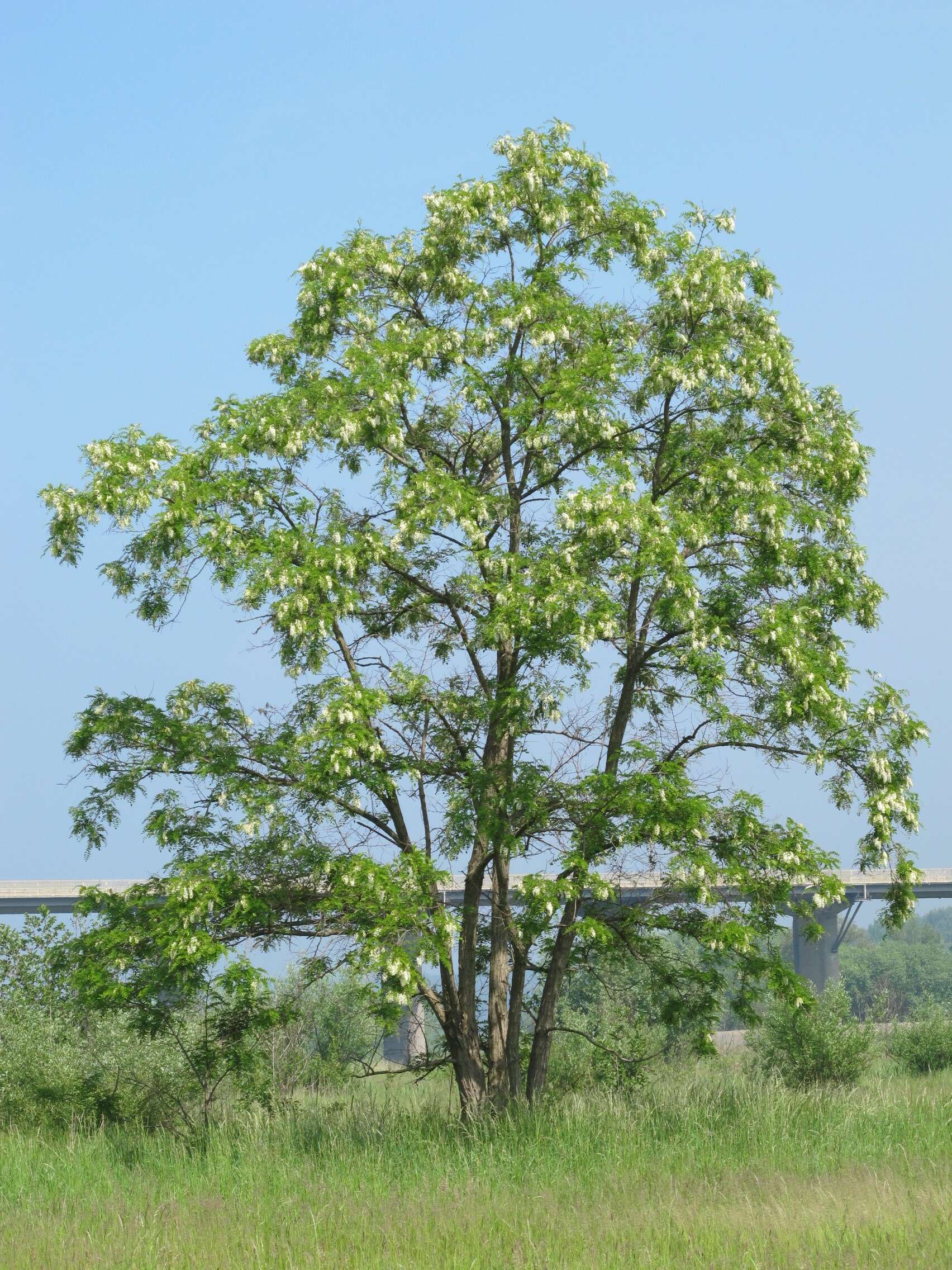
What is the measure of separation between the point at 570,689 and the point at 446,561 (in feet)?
9.56

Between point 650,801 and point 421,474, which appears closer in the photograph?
point 650,801

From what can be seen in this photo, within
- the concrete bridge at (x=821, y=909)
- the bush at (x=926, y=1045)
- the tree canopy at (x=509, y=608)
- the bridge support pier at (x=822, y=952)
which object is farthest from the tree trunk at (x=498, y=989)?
the bridge support pier at (x=822, y=952)

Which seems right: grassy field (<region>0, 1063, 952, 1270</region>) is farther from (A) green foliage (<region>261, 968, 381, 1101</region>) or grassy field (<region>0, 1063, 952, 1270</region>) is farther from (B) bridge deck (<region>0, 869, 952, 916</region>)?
(B) bridge deck (<region>0, 869, 952, 916</region>)

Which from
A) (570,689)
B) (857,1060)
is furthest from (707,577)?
(857,1060)

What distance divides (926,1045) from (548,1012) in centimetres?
1721

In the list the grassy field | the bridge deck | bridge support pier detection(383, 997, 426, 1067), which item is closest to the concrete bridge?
the bridge deck

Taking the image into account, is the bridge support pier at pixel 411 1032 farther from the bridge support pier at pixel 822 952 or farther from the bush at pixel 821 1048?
the bridge support pier at pixel 822 952

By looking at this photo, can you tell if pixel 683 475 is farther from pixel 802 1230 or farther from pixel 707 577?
pixel 802 1230

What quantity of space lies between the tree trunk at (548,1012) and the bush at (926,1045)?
1608 centimetres

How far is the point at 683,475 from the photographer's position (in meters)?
16.9

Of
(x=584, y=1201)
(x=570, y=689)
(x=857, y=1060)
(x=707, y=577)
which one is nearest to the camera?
(x=584, y=1201)

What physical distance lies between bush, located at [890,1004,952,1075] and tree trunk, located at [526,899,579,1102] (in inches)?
633

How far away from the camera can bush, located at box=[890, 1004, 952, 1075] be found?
29.9 metres

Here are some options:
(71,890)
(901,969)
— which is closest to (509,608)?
(71,890)
